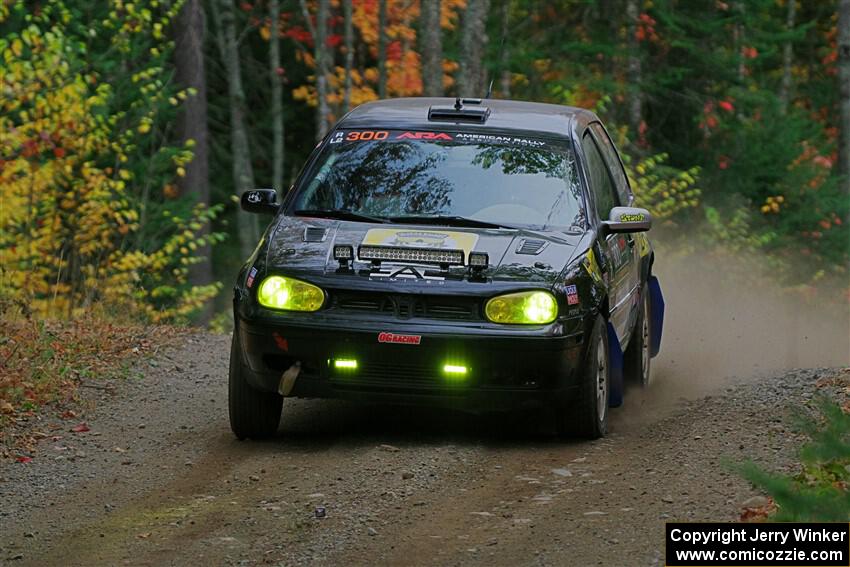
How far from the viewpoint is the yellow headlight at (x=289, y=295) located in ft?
26.0

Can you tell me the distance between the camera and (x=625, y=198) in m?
10.5

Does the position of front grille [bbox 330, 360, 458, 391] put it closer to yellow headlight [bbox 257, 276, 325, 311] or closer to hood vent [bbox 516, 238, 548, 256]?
yellow headlight [bbox 257, 276, 325, 311]

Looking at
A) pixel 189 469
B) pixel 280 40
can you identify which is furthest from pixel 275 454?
pixel 280 40

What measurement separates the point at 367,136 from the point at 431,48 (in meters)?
12.4

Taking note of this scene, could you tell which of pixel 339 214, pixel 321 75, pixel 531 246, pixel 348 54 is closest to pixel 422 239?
pixel 531 246

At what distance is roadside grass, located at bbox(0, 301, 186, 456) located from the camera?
30.5 feet

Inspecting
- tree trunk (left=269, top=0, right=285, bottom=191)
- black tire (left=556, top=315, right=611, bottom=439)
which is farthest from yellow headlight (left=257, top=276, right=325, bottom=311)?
tree trunk (left=269, top=0, right=285, bottom=191)

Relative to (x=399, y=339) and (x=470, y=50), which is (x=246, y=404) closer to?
(x=399, y=339)

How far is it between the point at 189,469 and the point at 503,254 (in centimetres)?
207

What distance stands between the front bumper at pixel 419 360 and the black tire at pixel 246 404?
0.23 meters

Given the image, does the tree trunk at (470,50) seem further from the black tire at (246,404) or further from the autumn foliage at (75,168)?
the black tire at (246,404)

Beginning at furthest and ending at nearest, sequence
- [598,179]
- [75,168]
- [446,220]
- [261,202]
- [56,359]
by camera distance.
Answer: [75,168], [56,359], [598,179], [261,202], [446,220]

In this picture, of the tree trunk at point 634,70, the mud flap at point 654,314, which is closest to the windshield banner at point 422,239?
the mud flap at point 654,314

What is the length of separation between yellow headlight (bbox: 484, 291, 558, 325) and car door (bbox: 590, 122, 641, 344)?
192 cm
